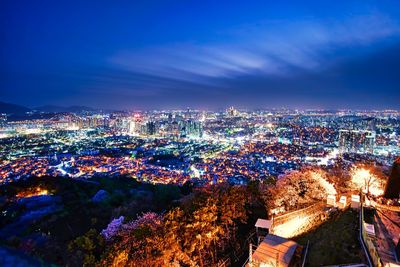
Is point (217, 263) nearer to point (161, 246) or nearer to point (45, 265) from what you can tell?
point (161, 246)

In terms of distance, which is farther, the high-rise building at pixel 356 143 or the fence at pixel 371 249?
the high-rise building at pixel 356 143

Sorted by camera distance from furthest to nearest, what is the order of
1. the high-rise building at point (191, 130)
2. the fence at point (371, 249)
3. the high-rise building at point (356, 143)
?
the high-rise building at point (191, 130) < the high-rise building at point (356, 143) < the fence at point (371, 249)

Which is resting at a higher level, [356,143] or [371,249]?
[371,249]

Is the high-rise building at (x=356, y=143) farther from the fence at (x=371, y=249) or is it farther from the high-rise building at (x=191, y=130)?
the high-rise building at (x=191, y=130)

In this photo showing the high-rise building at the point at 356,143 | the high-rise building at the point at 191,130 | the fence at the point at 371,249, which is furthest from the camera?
the high-rise building at the point at 191,130

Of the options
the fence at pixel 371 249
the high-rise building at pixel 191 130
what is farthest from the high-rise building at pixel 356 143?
the high-rise building at pixel 191 130

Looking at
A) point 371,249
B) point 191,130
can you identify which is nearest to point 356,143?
point 371,249

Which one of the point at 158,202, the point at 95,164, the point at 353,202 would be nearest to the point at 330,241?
the point at 353,202

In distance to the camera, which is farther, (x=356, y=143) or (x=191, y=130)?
(x=191, y=130)

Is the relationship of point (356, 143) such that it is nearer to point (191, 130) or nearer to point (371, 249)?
point (371, 249)
